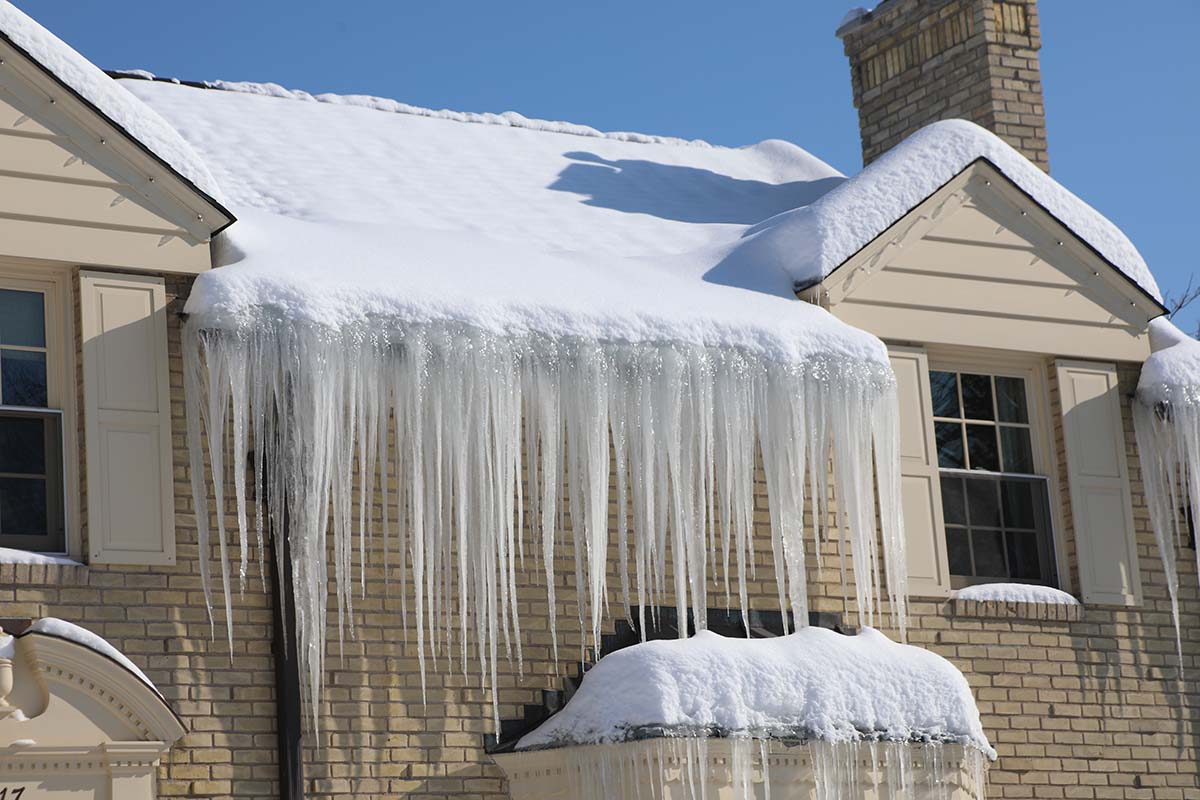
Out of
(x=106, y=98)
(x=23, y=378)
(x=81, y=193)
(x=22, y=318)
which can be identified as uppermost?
(x=106, y=98)

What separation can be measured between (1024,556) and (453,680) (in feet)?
13.0

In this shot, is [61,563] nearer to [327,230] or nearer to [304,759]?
[304,759]

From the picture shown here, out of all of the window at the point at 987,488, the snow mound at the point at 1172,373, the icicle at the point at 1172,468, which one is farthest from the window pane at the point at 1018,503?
the snow mound at the point at 1172,373

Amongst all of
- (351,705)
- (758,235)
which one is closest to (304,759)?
(351,705)

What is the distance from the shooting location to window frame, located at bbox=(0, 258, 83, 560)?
33.5ft

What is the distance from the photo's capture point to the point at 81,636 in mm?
9516

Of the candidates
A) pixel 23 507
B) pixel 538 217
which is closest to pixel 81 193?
pixel 23 507

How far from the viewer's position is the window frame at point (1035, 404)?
12789mm

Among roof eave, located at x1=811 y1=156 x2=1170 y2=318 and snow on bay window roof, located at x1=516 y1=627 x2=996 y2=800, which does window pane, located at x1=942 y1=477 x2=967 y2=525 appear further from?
snow on bay window roof, located at x1=516 y1=627 x2=996 y2=800

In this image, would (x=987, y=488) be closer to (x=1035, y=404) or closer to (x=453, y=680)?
(x=1035, y=404)

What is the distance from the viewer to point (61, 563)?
391 inches

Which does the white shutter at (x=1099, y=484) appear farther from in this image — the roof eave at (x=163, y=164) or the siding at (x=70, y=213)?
the siding at (x=70, y=213)

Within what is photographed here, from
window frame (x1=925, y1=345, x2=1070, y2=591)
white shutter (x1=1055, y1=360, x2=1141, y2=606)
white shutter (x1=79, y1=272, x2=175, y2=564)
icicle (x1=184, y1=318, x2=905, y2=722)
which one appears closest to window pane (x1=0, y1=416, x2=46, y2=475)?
white shutter (x1=79, y1=272, x2=175, y2=564)

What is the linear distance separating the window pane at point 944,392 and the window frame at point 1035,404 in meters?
0.04
